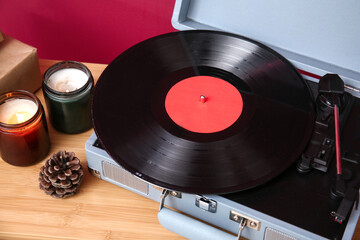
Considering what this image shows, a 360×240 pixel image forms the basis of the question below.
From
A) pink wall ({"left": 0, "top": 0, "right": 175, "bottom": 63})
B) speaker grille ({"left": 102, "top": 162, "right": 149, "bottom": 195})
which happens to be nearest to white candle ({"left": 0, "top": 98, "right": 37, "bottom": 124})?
speaker grille ({"left": 102, "top": 162, "right": 149, "bottom": 195})

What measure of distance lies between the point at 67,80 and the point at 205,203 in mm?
486

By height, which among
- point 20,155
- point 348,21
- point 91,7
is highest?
point 348,21

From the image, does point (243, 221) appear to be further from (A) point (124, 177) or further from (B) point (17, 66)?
(B) point (17, 66)

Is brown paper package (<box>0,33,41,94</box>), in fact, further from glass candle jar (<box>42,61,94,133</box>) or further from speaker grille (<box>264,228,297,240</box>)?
speaker grille (<box>264,228,297,240</box>)

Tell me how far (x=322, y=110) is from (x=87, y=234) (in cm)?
64

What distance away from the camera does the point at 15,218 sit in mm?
1179

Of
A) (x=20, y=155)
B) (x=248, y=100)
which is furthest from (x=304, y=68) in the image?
(x=20, y=155)

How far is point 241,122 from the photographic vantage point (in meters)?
1.16

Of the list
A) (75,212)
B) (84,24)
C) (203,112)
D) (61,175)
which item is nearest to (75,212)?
(75,212)

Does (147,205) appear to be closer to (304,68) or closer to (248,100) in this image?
(248,100)

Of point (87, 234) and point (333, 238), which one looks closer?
point (333, 238)

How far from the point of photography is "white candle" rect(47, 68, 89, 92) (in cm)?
125

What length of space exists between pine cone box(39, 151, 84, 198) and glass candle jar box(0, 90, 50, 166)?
0.07 meters

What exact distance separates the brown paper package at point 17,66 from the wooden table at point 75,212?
0.22 meters
